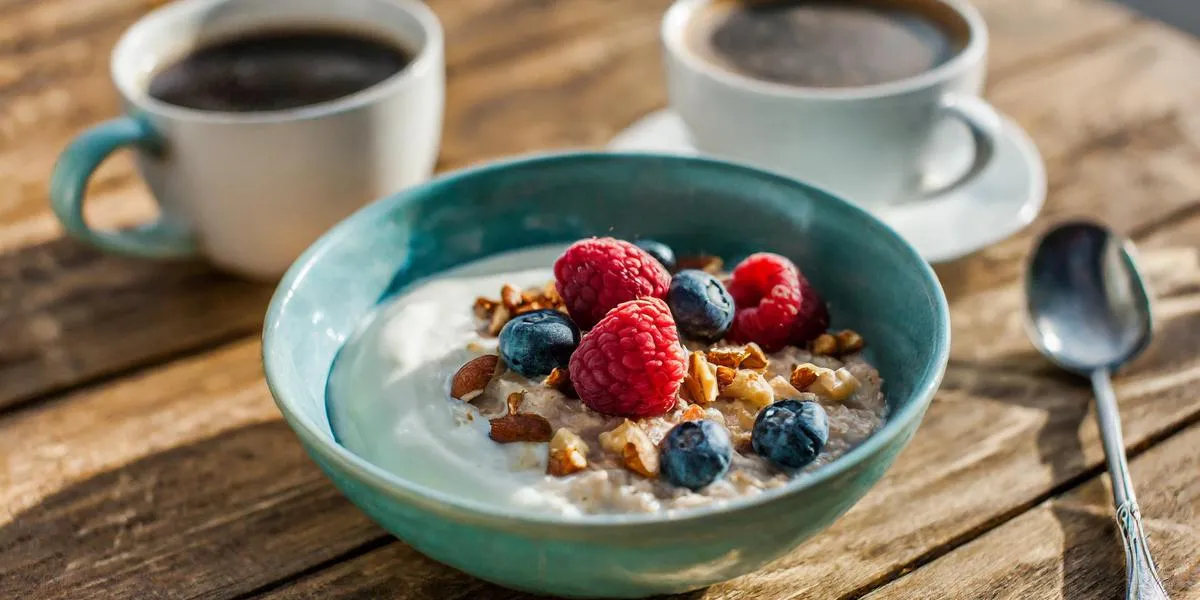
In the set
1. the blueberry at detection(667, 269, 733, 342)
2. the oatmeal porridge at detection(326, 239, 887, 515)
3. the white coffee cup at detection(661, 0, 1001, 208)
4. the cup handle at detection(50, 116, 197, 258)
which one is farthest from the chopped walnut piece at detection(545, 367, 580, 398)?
the cup handle at detection(50, 116, 197, 258)

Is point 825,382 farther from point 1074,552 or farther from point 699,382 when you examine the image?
point 1074,552

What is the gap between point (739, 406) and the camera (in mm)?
865

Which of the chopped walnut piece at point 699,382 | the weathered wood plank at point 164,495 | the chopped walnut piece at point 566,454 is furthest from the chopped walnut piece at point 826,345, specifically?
the weathered wood plank at point 164,495

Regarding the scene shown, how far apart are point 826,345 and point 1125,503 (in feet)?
0.86

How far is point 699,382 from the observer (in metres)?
0.86

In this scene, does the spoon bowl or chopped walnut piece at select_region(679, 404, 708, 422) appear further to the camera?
the spoon bowl

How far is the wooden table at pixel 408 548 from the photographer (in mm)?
891

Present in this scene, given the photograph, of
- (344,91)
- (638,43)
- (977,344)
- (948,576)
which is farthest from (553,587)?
(638,43)

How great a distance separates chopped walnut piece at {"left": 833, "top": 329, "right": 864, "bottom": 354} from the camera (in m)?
0.94

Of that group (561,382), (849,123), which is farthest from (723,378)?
(849,123)

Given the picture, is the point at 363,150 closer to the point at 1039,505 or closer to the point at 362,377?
the point at 362,377

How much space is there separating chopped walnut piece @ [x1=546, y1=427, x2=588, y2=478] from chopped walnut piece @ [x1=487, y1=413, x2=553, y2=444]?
0.4 inches

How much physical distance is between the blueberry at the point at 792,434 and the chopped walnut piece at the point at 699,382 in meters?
0.06

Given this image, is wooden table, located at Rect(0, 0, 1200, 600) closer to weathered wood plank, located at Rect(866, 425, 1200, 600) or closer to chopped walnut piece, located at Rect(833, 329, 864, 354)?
weathered wood plank, located at Rect(866, 425, 1200, 600)
